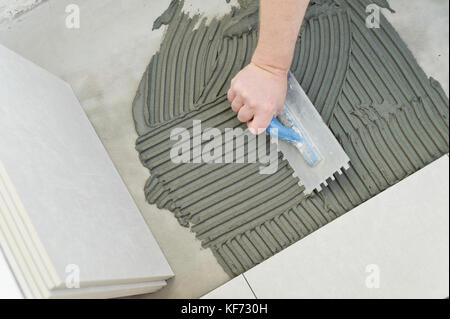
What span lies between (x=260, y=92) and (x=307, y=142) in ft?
0.64

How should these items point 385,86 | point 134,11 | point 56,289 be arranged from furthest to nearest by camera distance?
point 134,11
point 385,86
point 56,289

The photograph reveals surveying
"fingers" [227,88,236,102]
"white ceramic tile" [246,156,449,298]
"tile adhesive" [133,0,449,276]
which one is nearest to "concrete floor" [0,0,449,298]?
"tile adhesive" [133,0,449,276]

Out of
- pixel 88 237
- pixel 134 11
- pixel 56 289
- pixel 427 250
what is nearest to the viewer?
pixel 56 289

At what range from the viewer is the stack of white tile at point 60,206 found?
828 millimetres

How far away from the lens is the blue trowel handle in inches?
43.4

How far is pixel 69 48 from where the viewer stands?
54.8 inches

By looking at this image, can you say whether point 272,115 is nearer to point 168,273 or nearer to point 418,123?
point 418,123

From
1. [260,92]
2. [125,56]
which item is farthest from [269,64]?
[125,56]

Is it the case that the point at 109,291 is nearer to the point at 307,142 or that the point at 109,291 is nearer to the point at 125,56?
the point at 307,142

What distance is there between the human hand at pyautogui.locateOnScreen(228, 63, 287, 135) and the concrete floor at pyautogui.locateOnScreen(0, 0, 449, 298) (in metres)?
0.34

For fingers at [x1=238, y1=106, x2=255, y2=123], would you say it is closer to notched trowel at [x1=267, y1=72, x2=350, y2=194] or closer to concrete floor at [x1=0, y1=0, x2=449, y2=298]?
notched trowel at [x1=267, y1=72, x2=350, y2=194]

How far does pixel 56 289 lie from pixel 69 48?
2.82 feet

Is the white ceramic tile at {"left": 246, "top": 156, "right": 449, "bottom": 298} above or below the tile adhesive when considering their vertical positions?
below

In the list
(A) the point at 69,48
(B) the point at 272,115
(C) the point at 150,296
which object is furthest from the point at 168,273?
(A) the point at 69,48
